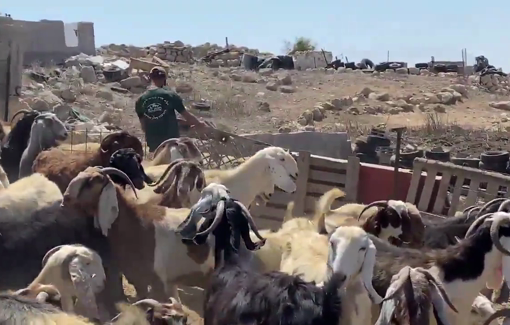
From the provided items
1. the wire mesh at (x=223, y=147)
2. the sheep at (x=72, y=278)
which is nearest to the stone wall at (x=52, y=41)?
the wire mesh at (x=223, y=147)

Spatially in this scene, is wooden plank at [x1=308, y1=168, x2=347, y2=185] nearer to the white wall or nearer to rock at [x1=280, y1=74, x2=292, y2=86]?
rock at [x1=280, y1=74, x2=292, y2=86]

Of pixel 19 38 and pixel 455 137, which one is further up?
pixel 19 38

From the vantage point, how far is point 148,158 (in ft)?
32.8

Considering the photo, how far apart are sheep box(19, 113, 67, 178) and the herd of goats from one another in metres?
0.52

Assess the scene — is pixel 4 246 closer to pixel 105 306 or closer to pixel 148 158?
pixel 105 306

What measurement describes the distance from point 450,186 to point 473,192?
1.49ft

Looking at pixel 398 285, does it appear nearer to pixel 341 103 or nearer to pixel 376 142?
pixel 376 142

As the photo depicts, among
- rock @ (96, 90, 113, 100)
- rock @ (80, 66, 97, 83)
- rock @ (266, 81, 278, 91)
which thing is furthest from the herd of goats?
rock @ (266, 81, 278, 91)

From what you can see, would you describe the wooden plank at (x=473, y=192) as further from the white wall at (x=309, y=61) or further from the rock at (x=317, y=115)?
the white wall at (x=309, y=61)

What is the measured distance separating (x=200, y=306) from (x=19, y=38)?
12.2 meters

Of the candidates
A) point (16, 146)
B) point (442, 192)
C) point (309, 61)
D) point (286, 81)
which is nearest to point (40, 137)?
point (16, 146)

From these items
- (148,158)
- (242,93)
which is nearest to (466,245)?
(148,158)

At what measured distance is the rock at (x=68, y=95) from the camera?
21.4 metres

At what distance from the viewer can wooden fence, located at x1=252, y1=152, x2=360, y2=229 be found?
9133mm
